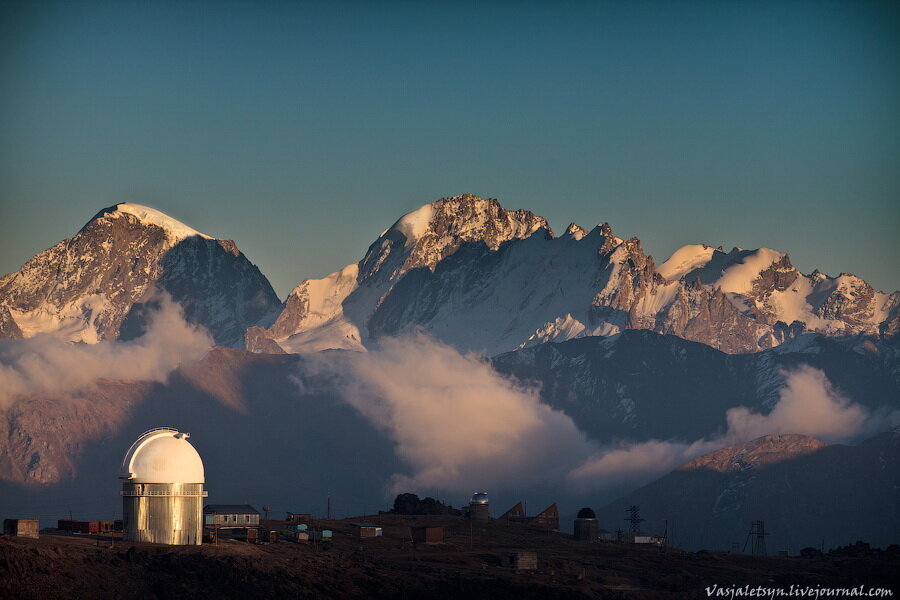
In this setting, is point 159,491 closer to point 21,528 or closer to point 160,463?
point 160,463

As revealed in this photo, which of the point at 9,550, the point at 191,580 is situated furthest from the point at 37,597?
the point at 191,580

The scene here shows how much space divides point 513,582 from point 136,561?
4461 cm

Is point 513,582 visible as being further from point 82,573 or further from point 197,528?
point 82,573

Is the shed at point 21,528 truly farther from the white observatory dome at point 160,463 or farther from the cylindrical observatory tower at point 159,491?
the white observatory dome at point 160,463

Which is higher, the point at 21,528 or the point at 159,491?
the point at 159,491

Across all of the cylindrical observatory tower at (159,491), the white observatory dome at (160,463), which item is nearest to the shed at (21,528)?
the cylindrical observatory tower at (159,491)

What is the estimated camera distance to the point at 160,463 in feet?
614

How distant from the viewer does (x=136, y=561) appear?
17625 centimetres

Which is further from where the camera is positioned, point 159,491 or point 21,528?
point 21,528

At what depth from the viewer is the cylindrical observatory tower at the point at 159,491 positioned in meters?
187

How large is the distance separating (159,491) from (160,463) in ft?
9.51

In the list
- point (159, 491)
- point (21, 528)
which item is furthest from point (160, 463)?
point (21, 528)

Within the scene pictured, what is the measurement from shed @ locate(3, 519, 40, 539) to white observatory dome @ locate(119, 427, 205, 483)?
36.1 feet

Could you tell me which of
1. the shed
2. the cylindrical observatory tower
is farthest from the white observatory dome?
the shed
